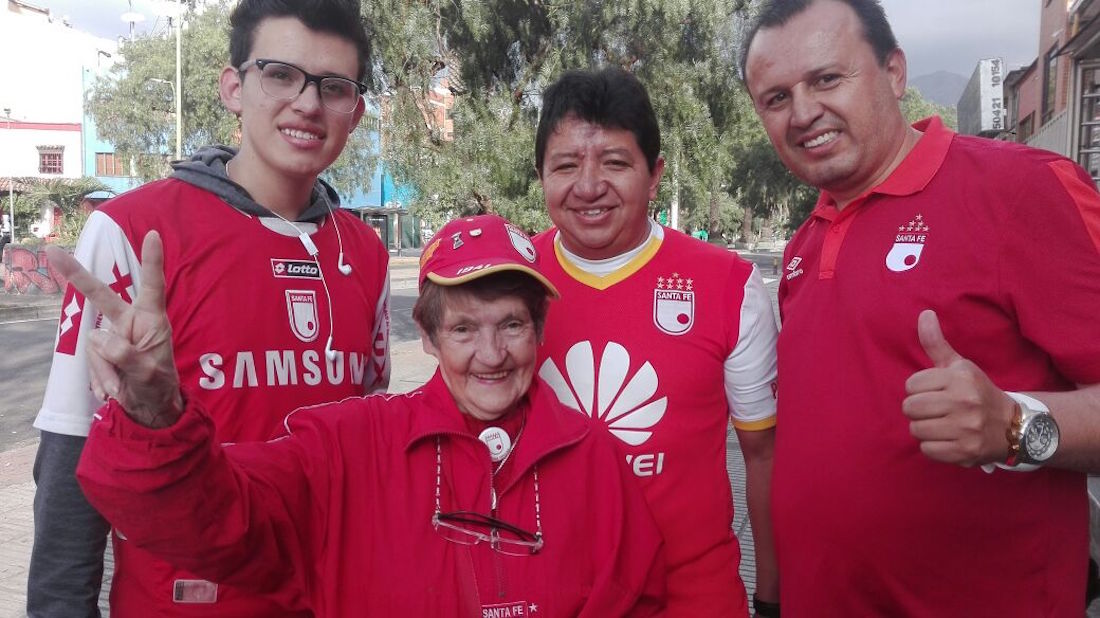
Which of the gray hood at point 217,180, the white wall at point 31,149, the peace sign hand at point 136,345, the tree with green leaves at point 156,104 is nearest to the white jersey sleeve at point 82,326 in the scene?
the gray hood at point 217,180

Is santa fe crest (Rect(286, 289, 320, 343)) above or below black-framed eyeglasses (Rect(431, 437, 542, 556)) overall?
above

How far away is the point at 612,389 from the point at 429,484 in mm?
653

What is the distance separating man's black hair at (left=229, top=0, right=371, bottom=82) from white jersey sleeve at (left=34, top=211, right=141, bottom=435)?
0.62 metres

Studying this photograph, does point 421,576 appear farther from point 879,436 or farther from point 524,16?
point 524,16

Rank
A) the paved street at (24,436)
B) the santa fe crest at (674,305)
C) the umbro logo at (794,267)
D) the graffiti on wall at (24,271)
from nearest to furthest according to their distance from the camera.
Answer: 1. the santa fe crest at (674,305)
2. the umbro logo at (794,267)
3. the paved street at (24,436)
4. the graffiti on wall at (24,271)

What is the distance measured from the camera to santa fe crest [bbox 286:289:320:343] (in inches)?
85.4

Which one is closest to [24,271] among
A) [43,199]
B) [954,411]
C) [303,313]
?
[43,199]

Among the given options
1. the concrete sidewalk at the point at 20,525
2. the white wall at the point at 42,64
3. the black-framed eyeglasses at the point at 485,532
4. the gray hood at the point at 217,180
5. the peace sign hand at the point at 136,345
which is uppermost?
the white wall at the point at 42,64

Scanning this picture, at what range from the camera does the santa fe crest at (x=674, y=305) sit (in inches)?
90.5

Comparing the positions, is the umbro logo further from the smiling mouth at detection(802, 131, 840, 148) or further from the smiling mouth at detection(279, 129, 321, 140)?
the smiling mouth at detection(279, 129, 321, 140)

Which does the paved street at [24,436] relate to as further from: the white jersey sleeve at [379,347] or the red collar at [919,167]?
the red collar at [919,167]

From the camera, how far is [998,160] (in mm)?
1933

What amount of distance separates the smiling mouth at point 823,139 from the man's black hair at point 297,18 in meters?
1.23

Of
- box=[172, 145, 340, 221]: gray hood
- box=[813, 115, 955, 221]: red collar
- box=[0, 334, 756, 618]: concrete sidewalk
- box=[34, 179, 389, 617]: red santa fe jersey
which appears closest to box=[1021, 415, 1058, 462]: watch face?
box=[813, 115, 955, 221]: red collar
